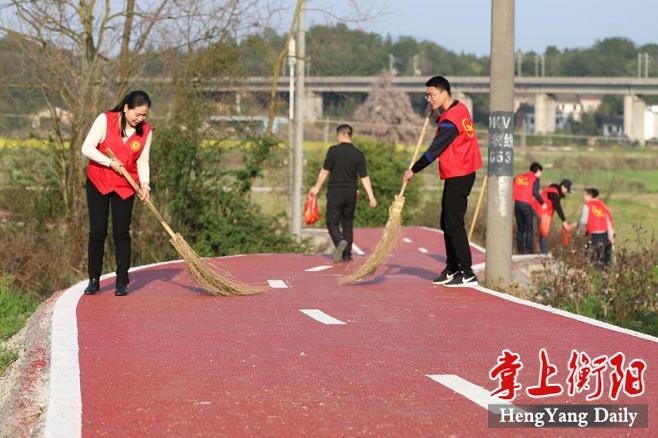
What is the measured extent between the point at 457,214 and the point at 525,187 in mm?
13341

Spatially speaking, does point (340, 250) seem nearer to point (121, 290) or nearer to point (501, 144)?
point (501, 144)

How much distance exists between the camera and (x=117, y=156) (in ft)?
43.2

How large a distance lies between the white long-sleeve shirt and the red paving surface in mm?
1230

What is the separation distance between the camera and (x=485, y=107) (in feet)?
427

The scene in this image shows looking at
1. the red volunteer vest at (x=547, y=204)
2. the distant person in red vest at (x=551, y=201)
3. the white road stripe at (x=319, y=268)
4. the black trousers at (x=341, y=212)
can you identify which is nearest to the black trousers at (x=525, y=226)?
the red volunteer vest at (x=547, y=204)

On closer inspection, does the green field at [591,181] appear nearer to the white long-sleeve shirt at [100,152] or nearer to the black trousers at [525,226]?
the black trousers at [525,226]

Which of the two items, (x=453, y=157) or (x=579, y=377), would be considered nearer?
(x=579, y=377)

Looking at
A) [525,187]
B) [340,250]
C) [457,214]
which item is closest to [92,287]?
[457,214]

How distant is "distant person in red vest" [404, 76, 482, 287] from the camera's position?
1391 cm

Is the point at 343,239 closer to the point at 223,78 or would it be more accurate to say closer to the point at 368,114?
the point at 223,78

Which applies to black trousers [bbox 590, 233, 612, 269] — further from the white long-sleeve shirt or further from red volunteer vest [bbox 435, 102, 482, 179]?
the white long-sleeve shirt

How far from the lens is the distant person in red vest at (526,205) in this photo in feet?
88.6

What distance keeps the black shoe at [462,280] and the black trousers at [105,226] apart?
Answer: 3.42 m

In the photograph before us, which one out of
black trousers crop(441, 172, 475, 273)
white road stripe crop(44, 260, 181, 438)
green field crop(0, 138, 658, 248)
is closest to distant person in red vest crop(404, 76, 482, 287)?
black trousers crop(441, 172, 475, 273)
